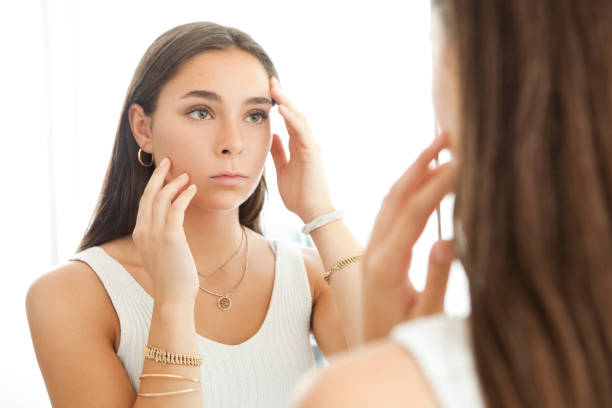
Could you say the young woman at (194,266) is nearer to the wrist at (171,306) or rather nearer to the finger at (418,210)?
the wrist at (171,306)

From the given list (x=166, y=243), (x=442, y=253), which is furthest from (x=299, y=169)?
(x=442, y=253)

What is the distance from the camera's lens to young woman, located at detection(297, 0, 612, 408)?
41 centimetres

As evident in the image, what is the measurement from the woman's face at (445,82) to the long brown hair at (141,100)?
70 centimetres

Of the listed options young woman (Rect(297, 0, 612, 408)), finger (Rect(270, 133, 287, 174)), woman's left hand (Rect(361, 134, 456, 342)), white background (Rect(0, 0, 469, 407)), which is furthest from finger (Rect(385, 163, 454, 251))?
white background (Rect(0, 0, 469, 407))

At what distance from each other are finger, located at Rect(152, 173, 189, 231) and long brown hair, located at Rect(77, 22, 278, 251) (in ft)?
0.62

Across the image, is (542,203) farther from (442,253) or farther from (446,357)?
(442,253)

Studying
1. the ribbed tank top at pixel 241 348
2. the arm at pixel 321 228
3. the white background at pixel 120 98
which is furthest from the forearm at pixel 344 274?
the white background at pixel 120 98

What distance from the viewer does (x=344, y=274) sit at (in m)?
1.13

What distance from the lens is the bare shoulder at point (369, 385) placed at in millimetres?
402

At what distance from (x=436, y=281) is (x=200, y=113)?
0.65m

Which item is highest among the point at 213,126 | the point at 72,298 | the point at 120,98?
the point at 120,98

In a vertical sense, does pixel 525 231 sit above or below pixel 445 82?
below

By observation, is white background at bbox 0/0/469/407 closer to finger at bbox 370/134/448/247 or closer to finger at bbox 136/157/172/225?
finger at bbox 136/157/172/225

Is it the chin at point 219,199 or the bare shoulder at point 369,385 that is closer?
the bare shoulder at point 369,385
